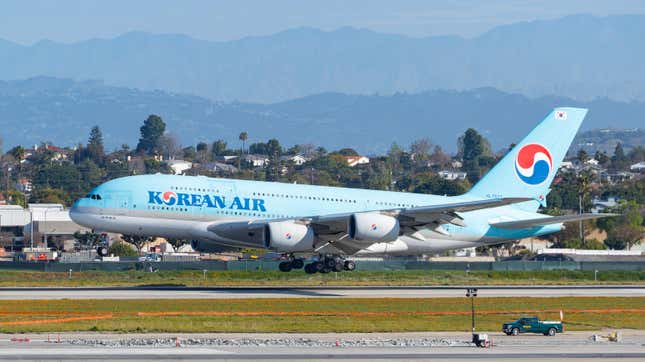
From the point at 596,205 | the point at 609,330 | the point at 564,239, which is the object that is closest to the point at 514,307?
the point at 609,330

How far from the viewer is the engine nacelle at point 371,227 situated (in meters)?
62.3

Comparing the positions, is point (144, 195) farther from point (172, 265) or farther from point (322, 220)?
point (172, 265)

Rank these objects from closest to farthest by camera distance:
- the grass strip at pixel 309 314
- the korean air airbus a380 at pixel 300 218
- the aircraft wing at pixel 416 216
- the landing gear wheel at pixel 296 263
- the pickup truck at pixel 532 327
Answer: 1. the pickup truck at pixel 532 327
2. the grass strip at pixel 309 314
3. the aircraft wing at pixel 416 216
4. the korean air airbus a380 at pixel 300 218
5. the landing gear wheel at pixel 296 263

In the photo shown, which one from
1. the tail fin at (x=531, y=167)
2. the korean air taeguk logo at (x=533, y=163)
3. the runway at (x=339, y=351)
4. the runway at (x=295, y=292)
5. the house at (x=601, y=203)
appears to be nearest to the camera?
the runway at (x=339, y=351)

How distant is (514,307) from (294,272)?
21.8 m

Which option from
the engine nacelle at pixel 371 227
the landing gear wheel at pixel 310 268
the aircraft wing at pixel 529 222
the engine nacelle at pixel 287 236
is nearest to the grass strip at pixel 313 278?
the landing gear wheel at pixel 310 268

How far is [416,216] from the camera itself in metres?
63.6

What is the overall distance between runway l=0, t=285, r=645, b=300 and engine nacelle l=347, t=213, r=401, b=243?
9.28 ft

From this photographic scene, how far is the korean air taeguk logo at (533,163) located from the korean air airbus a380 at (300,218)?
324 cm

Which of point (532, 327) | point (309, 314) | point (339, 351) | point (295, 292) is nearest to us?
point (339, 351)

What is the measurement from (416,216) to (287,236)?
22.9ft

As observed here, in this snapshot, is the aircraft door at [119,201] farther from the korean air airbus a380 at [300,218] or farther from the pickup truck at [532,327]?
the pickup truck at [532,327]

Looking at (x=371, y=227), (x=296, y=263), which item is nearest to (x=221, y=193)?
(x=296, y=263)

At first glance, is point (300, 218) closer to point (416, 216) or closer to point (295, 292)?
point (295, 292)
